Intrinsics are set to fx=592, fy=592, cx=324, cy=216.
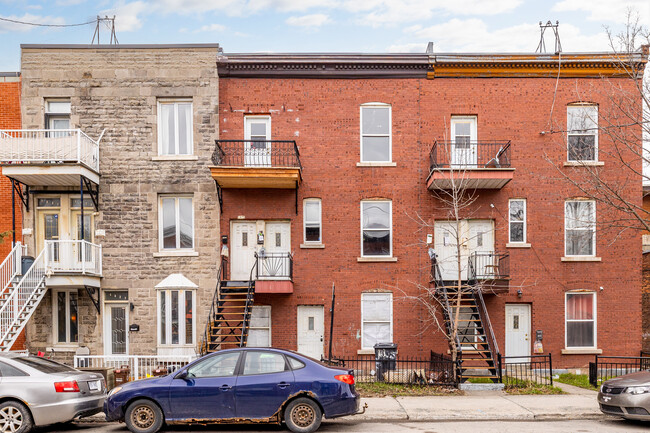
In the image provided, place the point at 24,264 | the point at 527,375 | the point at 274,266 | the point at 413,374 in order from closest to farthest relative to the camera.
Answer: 1. the point at 413,374
2. the point at 527,375
3. the point at 24,264
4. the point at 274,266

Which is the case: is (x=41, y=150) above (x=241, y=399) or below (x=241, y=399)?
above

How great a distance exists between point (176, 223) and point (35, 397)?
9.54 metres

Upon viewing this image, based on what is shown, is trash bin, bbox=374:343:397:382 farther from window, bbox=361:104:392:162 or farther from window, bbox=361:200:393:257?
Answer: window, bbox=361:104:392:162

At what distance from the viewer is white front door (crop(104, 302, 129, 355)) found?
763 inches

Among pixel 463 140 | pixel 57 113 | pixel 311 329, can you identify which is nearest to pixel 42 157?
pixel 57 113

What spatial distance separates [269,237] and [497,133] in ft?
27.6

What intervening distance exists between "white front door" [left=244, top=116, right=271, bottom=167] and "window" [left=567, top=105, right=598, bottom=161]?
33.4ft

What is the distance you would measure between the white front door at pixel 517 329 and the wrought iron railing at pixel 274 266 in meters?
7.41

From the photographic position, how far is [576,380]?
57.9 feet

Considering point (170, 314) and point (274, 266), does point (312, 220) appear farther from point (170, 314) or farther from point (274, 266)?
point (170, 314)

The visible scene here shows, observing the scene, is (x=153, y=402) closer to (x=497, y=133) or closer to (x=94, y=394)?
(x=94, y=394)

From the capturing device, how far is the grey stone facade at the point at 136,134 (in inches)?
767

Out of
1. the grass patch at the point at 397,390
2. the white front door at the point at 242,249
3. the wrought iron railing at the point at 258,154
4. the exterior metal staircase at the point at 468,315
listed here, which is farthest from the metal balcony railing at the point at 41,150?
the exterior metal staircase at the point at 468,315

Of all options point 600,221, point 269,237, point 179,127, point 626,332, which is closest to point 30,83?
point 179,127
